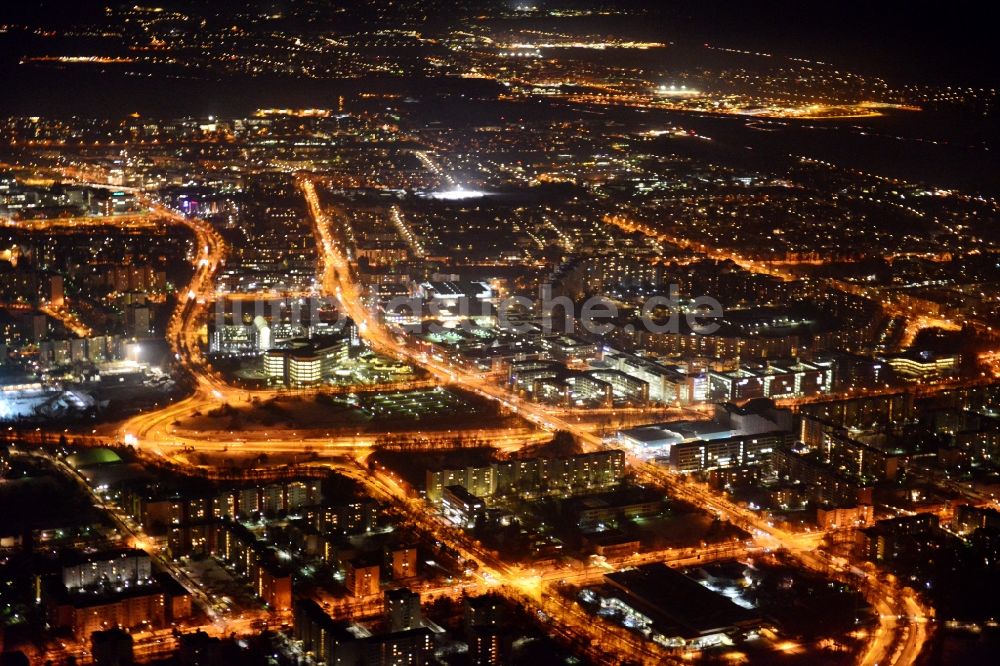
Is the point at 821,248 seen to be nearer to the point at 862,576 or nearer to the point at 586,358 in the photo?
the point at 586,358

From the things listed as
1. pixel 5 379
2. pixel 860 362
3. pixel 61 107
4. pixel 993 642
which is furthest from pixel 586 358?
pixel 61 107

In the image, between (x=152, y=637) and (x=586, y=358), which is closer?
(x=152, y=637)

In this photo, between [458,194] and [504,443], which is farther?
[458,194]

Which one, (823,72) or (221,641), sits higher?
(823,72)

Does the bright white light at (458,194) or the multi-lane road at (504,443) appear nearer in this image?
the multi-lane road at (504,443)

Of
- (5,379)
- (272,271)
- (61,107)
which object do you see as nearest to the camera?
(5,379)

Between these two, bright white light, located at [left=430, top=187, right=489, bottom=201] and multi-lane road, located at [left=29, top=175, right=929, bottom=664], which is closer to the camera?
multi-lane road, located at [left=29, top=175, right=929, bottom=664]

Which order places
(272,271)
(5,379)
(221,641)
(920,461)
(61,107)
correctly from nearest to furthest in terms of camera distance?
(221,641), (920,461), (5,379), (272,271), (61,107)

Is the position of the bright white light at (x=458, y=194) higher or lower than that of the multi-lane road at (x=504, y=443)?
higher
